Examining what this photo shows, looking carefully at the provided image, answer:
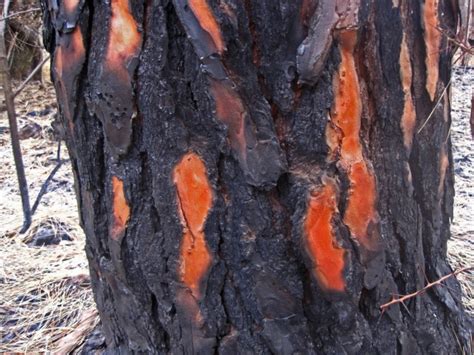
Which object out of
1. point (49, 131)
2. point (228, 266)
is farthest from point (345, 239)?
point (49, 131)

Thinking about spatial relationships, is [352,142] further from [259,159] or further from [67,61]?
[67,61]

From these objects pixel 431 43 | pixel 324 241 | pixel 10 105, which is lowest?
pixel 324 241

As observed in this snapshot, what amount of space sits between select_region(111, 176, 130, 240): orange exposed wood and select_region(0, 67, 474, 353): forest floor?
537 mm

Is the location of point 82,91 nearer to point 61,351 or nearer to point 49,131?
point 61,351

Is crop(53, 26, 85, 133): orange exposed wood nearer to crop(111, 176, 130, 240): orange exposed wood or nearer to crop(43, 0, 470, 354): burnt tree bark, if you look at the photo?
crop(43, 0, 470, 354): burnt tree bark

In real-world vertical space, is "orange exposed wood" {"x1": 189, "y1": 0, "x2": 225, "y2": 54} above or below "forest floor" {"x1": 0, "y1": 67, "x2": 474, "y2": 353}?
above

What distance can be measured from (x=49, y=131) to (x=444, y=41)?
3827mm

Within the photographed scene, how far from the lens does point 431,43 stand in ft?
3.20

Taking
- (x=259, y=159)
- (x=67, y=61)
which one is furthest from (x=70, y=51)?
(x=259, y=159)

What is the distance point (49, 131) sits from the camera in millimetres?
4352

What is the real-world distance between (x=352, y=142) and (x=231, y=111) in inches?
8.3

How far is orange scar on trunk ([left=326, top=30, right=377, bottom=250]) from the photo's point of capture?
2.90ft

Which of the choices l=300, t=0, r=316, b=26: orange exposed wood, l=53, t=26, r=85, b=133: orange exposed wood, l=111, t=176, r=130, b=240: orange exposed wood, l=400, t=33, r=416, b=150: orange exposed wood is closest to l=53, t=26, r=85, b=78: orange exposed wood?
l=53, t=26, r=85, b=133: orange exposed wood

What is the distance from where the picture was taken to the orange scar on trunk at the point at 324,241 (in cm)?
92
